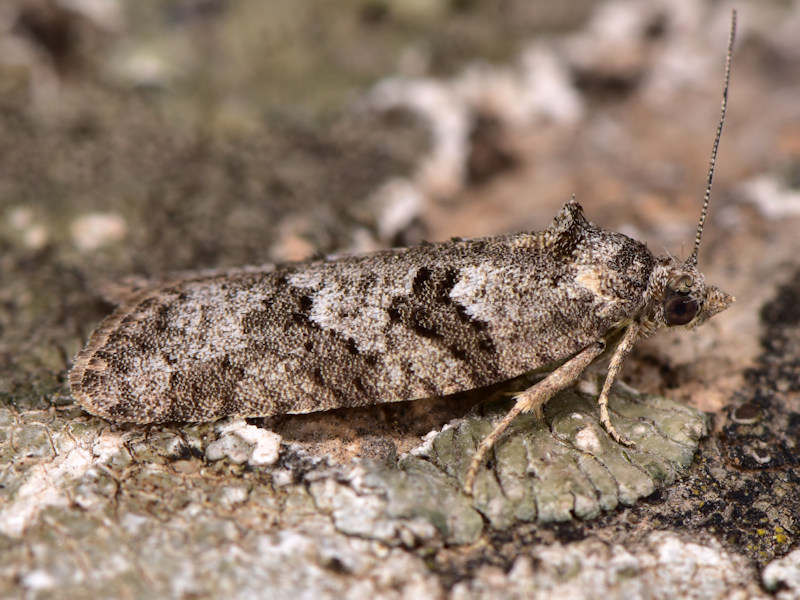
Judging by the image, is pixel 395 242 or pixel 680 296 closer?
pixel 680 296

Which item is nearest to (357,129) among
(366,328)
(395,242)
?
(395,242)

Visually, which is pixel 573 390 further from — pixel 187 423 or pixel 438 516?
pixel 187 423

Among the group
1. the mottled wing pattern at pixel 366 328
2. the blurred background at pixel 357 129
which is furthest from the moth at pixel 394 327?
the blurred background at pixel 357 129

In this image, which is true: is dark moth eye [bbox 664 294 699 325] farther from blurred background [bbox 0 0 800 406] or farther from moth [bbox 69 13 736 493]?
blurred background [bbox 0 0 800 406]

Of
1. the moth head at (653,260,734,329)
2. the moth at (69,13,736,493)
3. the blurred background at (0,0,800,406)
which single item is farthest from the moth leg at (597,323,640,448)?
the blurred background at (0,0,800,406)

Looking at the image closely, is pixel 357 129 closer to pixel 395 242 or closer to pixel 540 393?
pixel 395 242

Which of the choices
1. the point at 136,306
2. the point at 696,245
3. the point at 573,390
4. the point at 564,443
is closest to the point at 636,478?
the point at 564,443

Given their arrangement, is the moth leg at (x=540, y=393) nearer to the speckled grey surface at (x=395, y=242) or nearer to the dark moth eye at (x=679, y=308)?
the speckled grey surface at (x=395, y=242)
